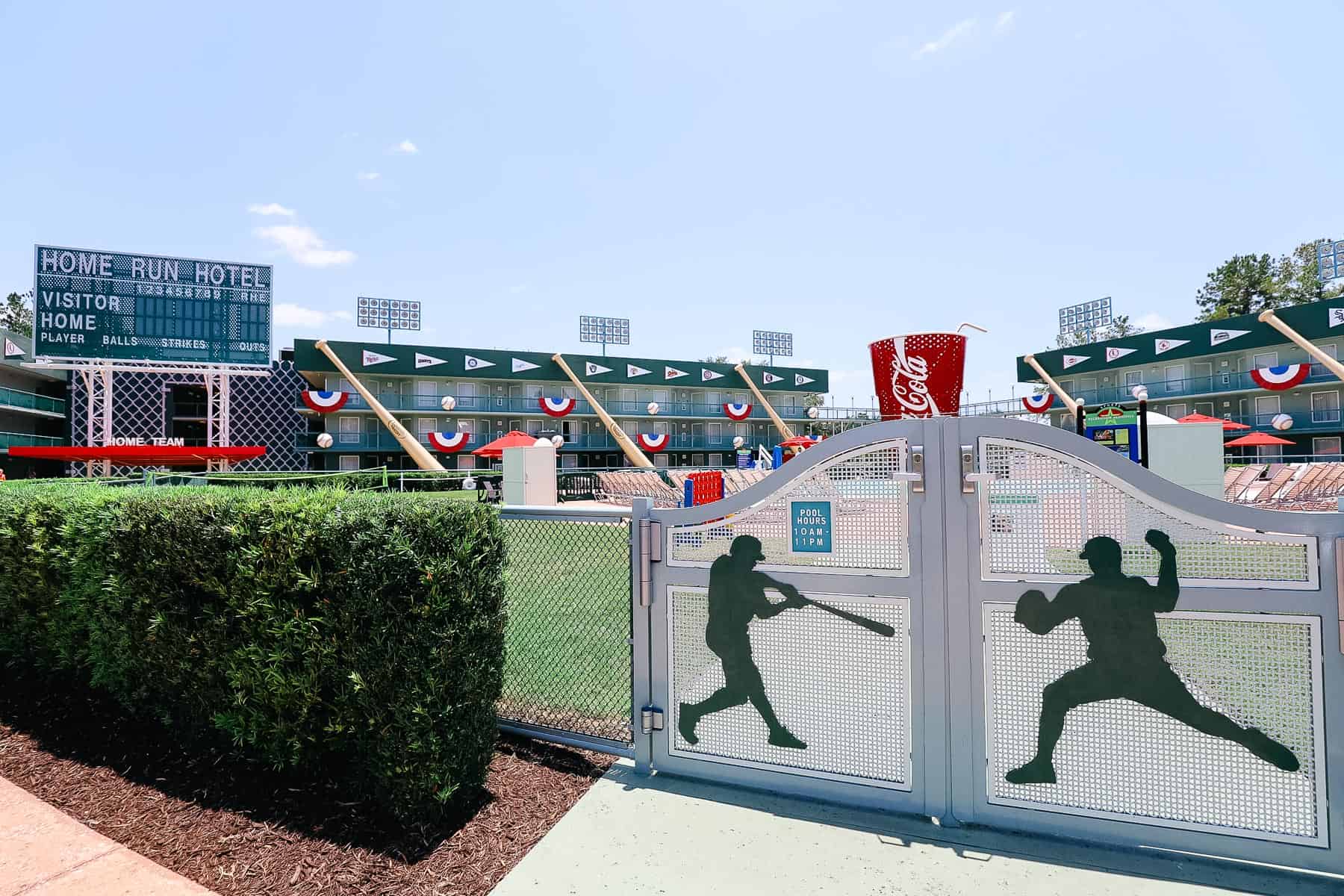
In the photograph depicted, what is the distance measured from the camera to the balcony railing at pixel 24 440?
30312 millimetres

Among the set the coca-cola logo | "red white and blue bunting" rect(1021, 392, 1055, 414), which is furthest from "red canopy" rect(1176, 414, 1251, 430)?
"red white and blue bunting" rect(1021, 392, 1055, 414)

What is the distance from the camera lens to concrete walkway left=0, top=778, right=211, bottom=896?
9.23 feet

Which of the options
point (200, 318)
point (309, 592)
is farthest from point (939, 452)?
point (200, 318)

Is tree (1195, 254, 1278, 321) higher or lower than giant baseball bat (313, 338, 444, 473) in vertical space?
higher

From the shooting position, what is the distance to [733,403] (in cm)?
5503

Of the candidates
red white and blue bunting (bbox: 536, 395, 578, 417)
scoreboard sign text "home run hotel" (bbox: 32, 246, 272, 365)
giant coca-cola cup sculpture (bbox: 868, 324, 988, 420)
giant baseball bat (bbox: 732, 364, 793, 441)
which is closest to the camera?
giant coca-cola cup sculpture (bbox: 868, 324, 988, 420)

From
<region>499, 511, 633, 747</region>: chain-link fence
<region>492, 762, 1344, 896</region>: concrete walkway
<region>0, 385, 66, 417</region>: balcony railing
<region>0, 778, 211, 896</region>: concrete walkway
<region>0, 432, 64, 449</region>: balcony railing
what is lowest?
<region>492, 762, 1344, 896</region>: concrete walkway

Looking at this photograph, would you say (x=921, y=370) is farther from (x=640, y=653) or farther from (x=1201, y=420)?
(x=640, y=653)

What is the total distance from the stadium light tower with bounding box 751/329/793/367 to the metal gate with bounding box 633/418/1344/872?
7418cm

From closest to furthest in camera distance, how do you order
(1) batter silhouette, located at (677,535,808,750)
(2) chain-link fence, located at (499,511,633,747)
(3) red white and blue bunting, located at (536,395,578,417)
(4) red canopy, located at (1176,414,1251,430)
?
1. (1) batter silhouette, located at (677,535,808,750)
2. (2) chain-link fence, located at (499,511,633,747)
3. (4) red canopy, located at (1176,414,1251,430)
4. (3) red white and blue bunting, located at (536,395,578,417)

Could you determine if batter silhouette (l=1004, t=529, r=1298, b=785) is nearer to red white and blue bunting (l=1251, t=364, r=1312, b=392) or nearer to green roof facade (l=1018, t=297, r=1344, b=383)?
red white and blue bunting (l=1251, t=364, r=1312, b=392)

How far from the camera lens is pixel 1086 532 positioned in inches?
123

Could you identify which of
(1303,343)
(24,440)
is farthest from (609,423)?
(1303,343)

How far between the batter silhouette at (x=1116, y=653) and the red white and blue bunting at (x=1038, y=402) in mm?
49849
